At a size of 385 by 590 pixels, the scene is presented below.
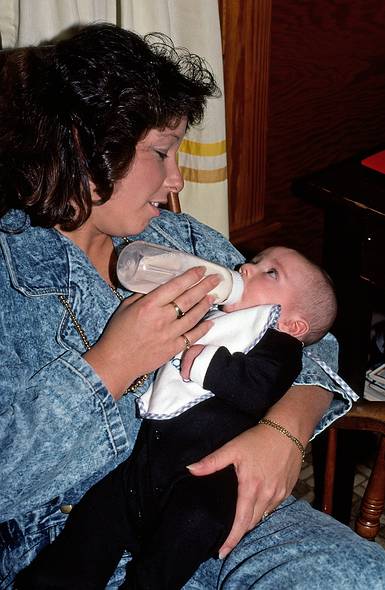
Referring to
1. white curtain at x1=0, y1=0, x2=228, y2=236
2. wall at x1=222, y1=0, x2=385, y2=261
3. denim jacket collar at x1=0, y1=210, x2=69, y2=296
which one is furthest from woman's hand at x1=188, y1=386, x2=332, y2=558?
wall at x1=222, y1=0, x2=385, y2=261

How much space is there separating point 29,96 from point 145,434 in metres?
0.63

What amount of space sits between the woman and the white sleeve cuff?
0.16 ft

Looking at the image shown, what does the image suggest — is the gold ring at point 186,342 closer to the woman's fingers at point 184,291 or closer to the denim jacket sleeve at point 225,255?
the woman's fingers at point 184,291

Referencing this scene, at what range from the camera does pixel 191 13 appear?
5.82ft

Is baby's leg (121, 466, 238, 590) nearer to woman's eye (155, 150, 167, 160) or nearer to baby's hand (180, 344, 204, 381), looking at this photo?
baby's hand (180, 344, 204, 381)

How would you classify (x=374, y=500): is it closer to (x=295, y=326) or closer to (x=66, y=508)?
(x=295, y=326)

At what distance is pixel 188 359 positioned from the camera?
128 cm

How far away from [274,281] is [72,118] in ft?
1.63

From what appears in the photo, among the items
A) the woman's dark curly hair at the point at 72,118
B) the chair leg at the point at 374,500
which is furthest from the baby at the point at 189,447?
the woman's dark curly hair at the point at 72,118

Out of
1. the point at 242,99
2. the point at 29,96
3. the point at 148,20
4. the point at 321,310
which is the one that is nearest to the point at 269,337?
the point at 321,310

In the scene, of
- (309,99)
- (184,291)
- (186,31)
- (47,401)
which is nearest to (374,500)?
(184,291)

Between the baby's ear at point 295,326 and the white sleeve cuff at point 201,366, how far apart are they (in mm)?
210

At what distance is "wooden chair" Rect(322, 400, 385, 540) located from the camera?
1.40 m

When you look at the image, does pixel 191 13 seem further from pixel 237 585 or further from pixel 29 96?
pixel 237 585
